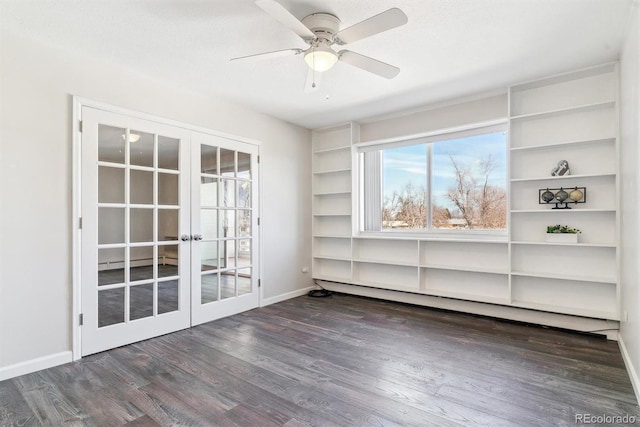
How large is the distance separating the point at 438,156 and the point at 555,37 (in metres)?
1.84

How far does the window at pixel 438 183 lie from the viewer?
3.88m

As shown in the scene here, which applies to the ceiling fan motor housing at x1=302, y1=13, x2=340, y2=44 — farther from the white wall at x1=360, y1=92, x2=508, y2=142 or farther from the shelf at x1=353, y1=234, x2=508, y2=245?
the shelf at x1=353, y1=234, x2=508, y2=245

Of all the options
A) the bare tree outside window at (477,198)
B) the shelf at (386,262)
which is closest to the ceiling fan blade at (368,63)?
the bare tree outside window at (477,198)

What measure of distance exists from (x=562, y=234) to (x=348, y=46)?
272 centimetres

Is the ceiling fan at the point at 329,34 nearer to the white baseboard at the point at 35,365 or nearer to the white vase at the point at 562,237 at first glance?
the white vase at the point at 562,237

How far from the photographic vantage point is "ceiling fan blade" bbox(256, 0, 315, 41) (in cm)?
176

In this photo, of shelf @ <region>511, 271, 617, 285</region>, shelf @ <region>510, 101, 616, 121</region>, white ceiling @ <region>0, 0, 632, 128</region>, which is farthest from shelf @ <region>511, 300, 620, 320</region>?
white ceiling @ <region>0, 0, 632, 128</region>

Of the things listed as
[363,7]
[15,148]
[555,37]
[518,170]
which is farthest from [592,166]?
[15,148]

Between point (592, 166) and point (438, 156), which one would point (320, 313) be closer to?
point (438, 156)

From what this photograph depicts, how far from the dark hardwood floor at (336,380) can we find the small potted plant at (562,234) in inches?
35.8

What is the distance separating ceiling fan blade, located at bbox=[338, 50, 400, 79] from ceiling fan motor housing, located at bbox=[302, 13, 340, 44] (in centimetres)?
15

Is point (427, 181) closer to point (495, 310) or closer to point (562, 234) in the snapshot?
point (562, 234)

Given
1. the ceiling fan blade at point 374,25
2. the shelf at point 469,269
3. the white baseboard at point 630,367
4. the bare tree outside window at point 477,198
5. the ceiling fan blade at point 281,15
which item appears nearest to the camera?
the ceiling fan blade at point 281,15

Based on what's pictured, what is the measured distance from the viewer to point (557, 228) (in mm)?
3281
